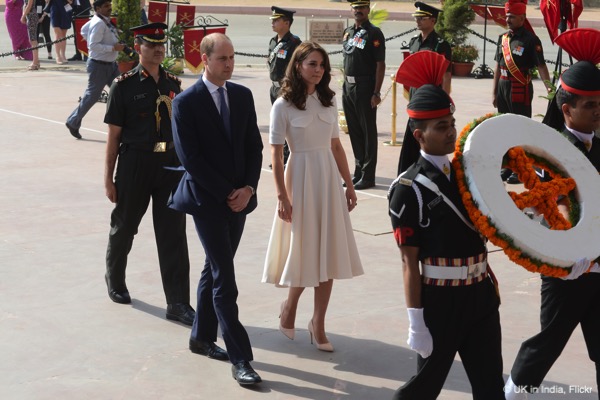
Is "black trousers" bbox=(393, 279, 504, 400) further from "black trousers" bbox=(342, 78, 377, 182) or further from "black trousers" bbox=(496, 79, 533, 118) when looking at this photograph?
"black trousers" bbox=(496, 79, 533, 118)

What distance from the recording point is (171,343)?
21.2 ft

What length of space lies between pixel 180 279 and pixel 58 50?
53.8 ft

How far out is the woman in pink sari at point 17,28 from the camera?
2247cm

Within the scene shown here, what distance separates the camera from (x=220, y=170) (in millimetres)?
5887

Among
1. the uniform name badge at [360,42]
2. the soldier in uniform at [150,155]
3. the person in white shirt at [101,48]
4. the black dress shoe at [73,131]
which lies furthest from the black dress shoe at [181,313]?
the person in white shirt at [101,48]

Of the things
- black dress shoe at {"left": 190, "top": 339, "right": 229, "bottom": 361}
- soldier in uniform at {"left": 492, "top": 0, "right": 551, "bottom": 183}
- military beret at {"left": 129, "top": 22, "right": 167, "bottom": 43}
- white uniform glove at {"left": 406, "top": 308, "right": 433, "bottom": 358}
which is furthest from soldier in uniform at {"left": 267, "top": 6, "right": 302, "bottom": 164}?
white uniform glove at {"left": 406, "top": 308, "right": 433, "bottom": 358}

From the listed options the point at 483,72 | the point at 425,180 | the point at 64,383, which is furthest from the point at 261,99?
the point at 425,180

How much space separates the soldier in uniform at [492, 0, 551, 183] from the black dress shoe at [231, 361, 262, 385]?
20.1 feet

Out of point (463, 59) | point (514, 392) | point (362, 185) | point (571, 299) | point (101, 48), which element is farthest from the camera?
point (463, 59)

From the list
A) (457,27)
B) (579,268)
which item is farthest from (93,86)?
(579,268)

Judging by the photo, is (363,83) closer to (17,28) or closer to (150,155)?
(150,155)

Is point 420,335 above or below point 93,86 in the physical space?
above

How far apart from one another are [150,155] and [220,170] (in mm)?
1180

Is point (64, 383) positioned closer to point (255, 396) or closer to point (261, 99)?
point (255, 396)
